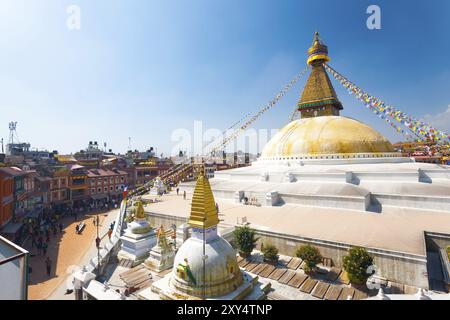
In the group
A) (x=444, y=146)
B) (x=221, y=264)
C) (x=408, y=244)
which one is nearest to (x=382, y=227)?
(x=408, y=244)

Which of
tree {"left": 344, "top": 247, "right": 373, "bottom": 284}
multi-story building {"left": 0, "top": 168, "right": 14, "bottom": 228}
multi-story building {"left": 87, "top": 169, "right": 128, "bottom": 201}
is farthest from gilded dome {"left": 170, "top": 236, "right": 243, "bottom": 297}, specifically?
multi-story building {"left": 87, "top": 169, "right": 128, "bottom": 201}

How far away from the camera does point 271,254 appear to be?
31.0 ft

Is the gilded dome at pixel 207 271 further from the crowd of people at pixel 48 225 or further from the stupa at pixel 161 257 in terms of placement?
the crowd of people at pixel 48 225

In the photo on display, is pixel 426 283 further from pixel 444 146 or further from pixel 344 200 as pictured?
pixel 444 146

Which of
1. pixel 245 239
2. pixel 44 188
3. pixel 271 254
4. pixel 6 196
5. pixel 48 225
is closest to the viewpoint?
pixel 271 254

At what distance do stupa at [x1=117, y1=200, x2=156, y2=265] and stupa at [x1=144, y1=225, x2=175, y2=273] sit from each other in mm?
1319

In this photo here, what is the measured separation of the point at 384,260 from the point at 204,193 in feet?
22.2

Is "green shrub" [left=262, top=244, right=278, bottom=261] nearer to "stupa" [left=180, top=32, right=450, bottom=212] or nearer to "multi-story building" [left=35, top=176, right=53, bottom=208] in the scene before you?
"stupa" [left=180, top=32, right=450, bottom=212]

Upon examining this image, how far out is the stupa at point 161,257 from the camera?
979 cm

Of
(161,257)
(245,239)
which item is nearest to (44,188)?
(161,257)

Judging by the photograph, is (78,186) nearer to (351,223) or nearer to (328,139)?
(328,139)

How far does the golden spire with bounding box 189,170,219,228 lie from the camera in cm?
679

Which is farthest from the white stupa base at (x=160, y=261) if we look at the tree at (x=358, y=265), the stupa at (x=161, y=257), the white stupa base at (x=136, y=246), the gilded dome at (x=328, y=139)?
the gilded dome at (x=328, y=139)

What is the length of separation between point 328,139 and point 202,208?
53.9 ft
